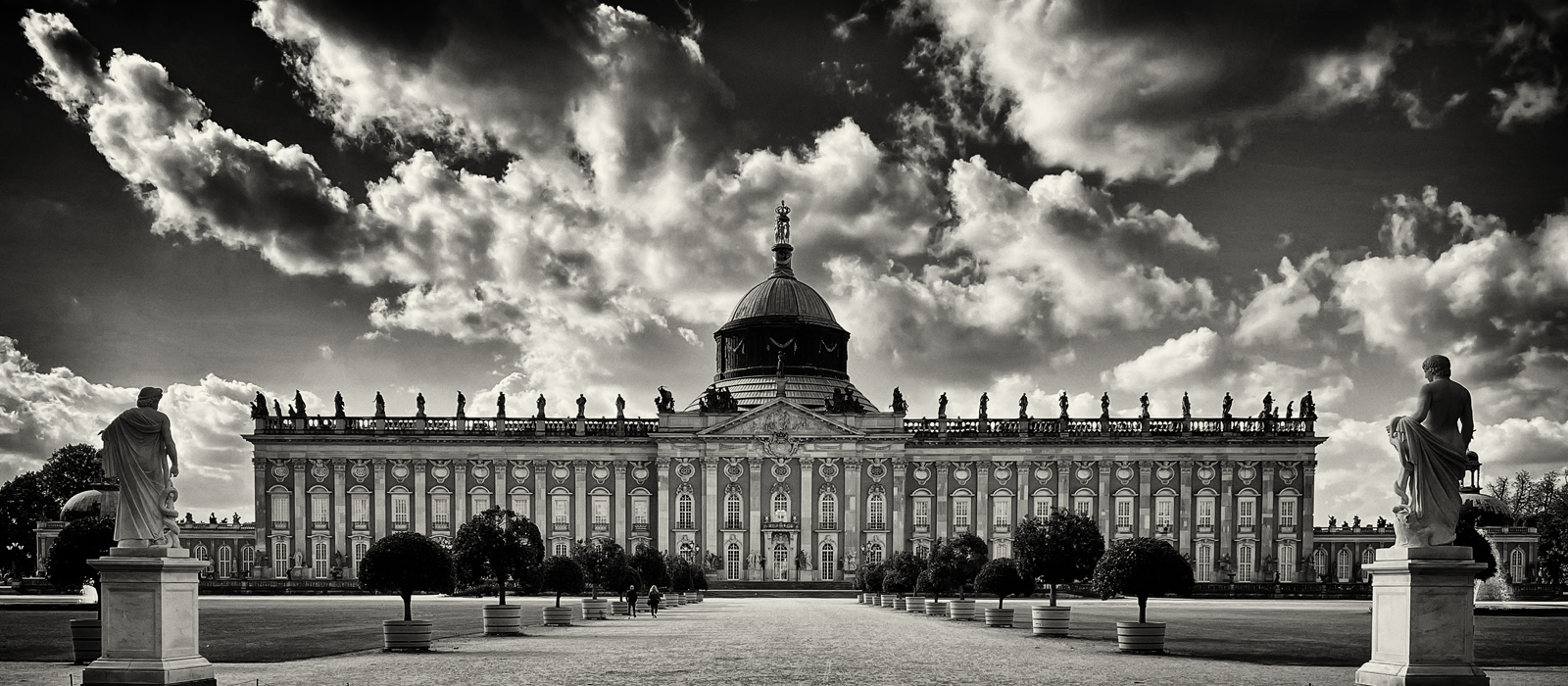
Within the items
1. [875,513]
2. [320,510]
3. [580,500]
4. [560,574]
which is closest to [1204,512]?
[875,513]

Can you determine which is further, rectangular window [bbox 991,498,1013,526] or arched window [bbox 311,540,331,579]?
rectangular window [bbox 991,498,1013,526]

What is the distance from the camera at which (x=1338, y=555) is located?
97625 mm

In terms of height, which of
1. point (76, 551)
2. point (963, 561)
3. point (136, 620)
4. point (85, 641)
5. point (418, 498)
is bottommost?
point (418, 498)

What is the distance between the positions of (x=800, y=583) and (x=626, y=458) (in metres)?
17.4

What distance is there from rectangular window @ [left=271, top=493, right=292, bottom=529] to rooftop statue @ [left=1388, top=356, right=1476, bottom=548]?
9208cm

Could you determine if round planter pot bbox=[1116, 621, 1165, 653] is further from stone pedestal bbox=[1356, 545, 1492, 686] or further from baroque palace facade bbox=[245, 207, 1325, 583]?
baroque palace facade bbox=[245, 207, 1325, 583]

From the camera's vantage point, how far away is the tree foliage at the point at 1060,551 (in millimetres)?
38844

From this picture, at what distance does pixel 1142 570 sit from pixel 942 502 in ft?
209

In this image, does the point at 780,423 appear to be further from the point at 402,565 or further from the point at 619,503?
the point at 402,565

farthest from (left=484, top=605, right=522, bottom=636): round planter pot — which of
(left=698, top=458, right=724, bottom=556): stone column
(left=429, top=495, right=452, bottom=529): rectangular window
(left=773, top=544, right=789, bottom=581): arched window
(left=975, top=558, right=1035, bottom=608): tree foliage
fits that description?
(left=429, top=495, right=452, bottom=529): rectangular window

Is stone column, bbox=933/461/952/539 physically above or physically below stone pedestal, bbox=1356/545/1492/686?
below

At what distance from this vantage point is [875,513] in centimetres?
9450

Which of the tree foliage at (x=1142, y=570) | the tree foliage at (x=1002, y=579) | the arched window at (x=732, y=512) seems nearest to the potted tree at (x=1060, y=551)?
the tree foliage at (x=1002, y=579)

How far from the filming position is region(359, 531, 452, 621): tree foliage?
32656 mm
